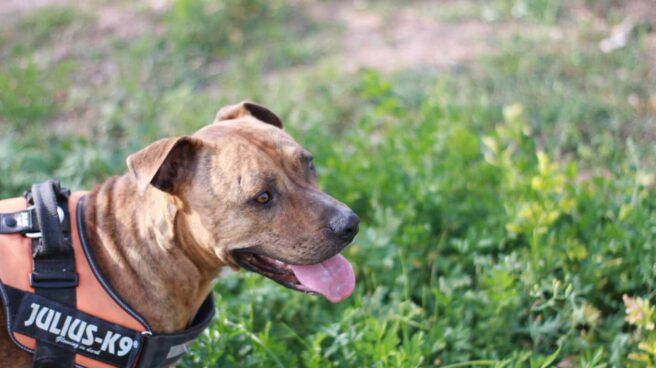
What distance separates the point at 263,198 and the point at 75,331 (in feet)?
3.20

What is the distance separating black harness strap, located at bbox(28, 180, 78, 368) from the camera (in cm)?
307

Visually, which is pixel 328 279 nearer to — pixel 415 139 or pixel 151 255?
pixel 151 255

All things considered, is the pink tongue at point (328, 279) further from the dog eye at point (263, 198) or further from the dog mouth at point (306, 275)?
the dog eye at point (263, 198)

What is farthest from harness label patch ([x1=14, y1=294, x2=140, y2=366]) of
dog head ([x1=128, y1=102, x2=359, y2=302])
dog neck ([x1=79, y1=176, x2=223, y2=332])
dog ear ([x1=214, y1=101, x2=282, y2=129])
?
dog ear ([x1=214, y1=101, x2=282, y2=129])

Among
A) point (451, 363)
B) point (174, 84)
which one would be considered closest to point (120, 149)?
point (174, 84)

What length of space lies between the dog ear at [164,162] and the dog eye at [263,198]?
1.13 feet

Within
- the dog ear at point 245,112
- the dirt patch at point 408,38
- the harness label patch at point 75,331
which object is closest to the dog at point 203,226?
the harness label patch at point 75,331

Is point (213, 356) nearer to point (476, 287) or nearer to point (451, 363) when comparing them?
point (451, 363)

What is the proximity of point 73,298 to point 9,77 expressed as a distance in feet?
15.0

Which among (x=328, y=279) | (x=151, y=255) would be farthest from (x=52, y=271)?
(x=328, y=279)

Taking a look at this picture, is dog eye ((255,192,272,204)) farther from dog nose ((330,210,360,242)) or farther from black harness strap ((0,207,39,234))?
black harness strap ((0,207,39,234))

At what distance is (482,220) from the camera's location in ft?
15.8

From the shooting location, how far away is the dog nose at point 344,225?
3.26m

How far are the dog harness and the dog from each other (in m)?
0.09
